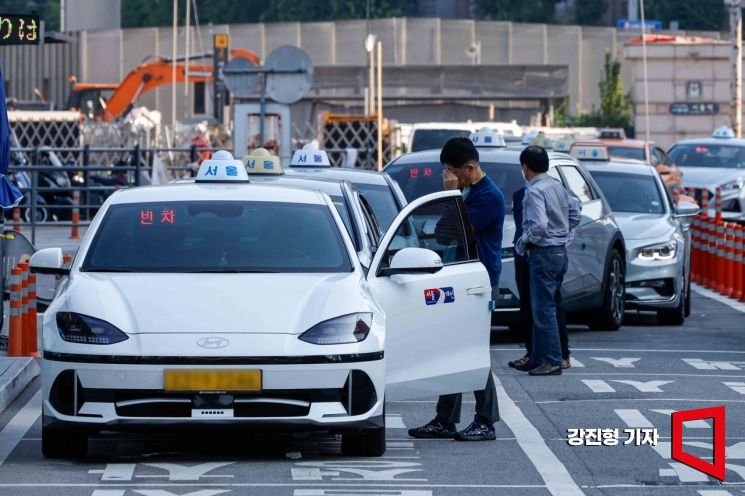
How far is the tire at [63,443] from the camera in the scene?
9.67m

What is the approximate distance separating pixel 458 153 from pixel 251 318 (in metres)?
2.60

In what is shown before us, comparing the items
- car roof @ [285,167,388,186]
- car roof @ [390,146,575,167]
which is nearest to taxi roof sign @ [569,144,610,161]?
car roof @ [390,146,575,167]

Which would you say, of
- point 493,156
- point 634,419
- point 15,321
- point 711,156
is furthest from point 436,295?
point 711,156

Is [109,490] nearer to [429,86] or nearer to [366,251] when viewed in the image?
[366,251]

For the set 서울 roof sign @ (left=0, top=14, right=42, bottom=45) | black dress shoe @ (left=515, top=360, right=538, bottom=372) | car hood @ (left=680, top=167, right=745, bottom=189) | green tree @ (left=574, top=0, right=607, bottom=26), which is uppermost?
green tree @ (left=574, top=0, right=607, bottom=26)

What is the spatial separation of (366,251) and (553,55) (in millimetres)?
80839

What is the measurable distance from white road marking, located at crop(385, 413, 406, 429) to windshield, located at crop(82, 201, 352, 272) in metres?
1.36

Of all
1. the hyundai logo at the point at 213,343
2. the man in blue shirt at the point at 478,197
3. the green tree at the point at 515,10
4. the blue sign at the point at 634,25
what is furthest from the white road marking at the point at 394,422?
the green tree at the point at 515,10

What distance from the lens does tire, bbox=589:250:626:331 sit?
17.9m

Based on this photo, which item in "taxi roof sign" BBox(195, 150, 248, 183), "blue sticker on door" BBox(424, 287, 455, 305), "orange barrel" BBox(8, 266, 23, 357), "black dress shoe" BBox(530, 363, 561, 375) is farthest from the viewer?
"orange barrel" BBox(8, 266, 23, 357)

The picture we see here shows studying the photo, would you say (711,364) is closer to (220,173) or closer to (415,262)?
(220,173)

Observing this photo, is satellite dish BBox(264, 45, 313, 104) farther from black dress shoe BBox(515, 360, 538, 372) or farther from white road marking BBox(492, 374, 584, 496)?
white road marking BBox(492, 374, 584, 496)

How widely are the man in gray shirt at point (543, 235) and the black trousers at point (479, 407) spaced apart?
10.7 feet

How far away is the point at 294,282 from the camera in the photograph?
9859 millimetres
